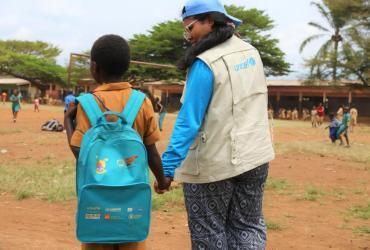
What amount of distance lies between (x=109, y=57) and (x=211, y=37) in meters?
0.52

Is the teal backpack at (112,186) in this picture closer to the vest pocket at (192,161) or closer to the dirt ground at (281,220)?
the vest pocket at (192,161)

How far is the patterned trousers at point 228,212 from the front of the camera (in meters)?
2.68

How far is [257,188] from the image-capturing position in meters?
2.81

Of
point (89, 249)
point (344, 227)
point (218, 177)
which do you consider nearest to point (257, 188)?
point (218, 177)

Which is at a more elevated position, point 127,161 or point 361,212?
point 127,161

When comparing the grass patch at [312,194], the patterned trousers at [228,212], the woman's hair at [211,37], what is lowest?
the grass patch at [312,194]

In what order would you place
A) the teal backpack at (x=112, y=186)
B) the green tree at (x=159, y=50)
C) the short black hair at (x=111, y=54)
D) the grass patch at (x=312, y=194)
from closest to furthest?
the teal backpack at (x=112, y=186) → the short black hair at (x=111, y=54) → the grass patch at (x=312, y=194) → the green tree at (x=159, y=50)

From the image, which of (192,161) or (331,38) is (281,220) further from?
(331,38)

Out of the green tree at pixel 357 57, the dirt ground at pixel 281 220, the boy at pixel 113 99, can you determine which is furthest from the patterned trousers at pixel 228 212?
the green tree at pixel 357 57

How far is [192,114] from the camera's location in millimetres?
2570

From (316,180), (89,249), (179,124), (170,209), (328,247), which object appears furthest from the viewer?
(316,180)

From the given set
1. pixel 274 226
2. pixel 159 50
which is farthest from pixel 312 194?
pixel 159 50

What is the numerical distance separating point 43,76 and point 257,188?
187ft

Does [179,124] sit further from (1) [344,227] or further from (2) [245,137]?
(1) [344,227]
